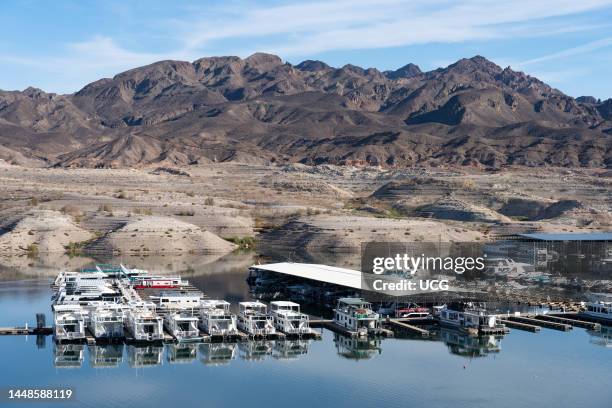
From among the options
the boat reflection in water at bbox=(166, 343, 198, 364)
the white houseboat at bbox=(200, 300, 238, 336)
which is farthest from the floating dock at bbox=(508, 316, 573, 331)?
the boat reflection in water at bbox=(166, 343, 198, 364)

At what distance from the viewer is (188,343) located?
165 feet

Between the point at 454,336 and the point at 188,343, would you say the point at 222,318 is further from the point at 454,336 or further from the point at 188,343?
the point at 454,336

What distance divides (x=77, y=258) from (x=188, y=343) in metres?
46.1

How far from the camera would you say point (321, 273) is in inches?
2702

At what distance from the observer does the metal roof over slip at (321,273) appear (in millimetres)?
63797

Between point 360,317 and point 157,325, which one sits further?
point 360,317

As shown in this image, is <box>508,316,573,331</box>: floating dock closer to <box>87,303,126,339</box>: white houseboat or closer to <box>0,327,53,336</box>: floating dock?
<box>87,303,126,339</box>: white houseboat

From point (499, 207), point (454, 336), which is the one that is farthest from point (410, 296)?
point (499, 207)

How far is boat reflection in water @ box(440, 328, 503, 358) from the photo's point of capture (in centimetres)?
5085

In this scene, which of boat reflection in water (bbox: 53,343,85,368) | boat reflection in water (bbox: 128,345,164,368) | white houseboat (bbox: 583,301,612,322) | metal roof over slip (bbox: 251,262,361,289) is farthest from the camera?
metal roof over slip (bbox: 251,262,361,289)

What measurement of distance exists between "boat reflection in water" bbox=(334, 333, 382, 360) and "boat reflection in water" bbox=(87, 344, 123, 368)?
11465mm

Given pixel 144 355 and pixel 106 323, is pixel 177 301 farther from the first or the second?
pixel 144 355

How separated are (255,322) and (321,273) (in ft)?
55.6

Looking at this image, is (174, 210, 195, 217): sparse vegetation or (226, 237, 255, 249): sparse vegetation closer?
(226, 237, 255, 249): sparse vegetation
